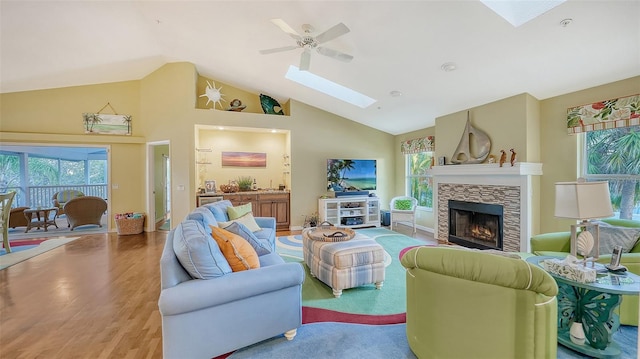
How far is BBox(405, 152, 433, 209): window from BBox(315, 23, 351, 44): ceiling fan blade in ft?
13.3

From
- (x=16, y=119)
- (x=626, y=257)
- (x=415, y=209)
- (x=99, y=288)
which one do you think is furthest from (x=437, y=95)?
(x=16, y=119)

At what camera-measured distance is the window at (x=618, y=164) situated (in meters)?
3.06

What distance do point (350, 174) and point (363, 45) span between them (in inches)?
133

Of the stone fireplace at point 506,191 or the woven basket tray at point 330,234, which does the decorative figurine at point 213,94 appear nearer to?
the woven basket tray at point 330,234

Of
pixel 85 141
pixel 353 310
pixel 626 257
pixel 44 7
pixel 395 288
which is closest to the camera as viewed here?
pixel 626 257

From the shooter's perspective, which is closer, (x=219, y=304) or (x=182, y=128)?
(x=219, y=304)

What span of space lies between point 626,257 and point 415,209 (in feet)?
12.3

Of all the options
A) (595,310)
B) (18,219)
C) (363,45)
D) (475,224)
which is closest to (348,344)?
(595,310)

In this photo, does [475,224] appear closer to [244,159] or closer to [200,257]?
[200,257]

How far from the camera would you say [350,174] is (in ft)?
20.6

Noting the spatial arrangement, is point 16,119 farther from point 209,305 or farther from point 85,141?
point 209,305

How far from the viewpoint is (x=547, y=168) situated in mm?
3785

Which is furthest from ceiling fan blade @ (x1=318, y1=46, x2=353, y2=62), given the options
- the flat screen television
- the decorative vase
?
the decorative vase

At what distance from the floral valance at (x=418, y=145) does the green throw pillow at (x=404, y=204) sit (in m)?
1.26
